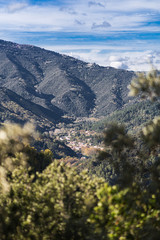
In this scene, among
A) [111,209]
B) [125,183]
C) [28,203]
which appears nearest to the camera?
[111,209]

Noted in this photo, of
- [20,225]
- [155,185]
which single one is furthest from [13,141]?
[155,185]

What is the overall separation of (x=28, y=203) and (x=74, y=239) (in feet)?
13.9

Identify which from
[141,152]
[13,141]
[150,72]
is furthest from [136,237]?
[13,141]

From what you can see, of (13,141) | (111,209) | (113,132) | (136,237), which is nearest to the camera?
(111,209)

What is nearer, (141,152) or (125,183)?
(125,183)

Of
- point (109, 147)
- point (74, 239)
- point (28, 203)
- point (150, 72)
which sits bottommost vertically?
point (74, 239)

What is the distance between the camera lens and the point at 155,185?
1762 cm

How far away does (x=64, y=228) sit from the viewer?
50.6 ft

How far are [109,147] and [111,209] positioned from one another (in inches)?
402

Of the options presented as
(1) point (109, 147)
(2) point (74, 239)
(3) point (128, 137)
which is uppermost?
(3) point (128, 137)

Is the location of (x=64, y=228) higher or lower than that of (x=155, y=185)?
lower

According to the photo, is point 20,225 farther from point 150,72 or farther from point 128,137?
point 150,72

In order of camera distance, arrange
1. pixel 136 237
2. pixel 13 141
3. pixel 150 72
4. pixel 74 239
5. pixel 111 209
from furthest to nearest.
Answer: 1. pixel 13 141
2. pixel 150 72
3. pixel 74 239
4. pixel 136 237
5. pixel 111 209

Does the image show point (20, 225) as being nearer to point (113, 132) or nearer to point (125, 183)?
point (125, 183)
